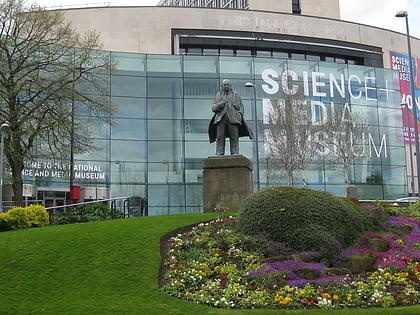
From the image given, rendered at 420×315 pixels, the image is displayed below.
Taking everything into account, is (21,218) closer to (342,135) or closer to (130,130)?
(130,130)

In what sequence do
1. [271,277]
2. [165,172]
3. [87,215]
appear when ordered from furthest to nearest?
[165,172] → [87,215] → [271,277]

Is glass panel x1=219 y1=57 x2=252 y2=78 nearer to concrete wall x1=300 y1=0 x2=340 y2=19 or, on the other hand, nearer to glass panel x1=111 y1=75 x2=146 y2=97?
glass panel x1=111 y1=75 x2=146 y2=97

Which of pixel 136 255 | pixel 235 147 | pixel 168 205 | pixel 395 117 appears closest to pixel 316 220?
pixel 136 255

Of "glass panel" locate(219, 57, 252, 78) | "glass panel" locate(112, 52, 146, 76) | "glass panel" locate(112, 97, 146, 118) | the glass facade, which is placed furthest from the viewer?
"glass panel" locate(219, 57, 252, 78)

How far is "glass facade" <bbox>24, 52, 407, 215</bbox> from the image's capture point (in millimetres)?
39938

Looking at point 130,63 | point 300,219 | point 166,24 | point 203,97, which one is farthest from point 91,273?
point 166,24

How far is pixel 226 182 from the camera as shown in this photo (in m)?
17.8

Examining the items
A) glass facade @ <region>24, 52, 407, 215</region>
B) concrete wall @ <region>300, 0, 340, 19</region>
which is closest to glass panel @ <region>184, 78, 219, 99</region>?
glass facade @ <region>24, 52, 407, 215</region>

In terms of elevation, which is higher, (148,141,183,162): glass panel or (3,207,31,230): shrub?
(148,141,183,162): glass panel

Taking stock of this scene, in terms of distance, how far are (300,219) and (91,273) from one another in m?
4.86

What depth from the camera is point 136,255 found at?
1235cm

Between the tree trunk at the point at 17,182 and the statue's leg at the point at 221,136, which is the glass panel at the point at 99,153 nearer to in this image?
the tree trunk at the point at 17,182

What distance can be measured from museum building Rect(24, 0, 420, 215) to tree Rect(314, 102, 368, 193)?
0.51m

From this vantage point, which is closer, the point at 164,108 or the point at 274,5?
the point at 164,108
